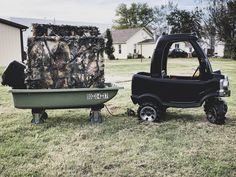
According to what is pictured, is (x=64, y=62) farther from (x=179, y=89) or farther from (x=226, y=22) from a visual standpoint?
(x=226, y=22)

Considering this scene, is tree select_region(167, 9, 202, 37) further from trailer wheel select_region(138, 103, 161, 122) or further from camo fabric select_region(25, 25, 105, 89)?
camo fabric select_region(25, 25, 105, 89)

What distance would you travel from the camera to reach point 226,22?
38375mm

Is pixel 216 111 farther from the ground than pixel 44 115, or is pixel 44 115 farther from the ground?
pixel 216 111

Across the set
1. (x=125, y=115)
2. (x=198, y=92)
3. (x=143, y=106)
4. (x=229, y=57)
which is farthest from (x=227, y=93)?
(x=229, y=57)

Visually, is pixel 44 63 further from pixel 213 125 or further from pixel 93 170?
pixel 213 125

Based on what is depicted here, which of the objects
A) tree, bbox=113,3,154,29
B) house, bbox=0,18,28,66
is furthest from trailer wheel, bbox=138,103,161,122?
tree, bbox=113,3,154,29

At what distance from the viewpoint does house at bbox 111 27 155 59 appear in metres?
49.9

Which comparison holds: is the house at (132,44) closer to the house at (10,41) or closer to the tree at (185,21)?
the tree at (185,21)

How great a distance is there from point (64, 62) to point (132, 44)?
1768 inches

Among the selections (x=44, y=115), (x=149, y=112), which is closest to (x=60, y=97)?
(x=44, y=115)

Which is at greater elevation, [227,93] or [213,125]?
[227,93]

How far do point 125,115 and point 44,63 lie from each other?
85.3 inches

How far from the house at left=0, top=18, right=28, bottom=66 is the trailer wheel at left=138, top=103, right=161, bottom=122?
19465 mm

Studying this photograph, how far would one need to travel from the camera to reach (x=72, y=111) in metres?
7.99
